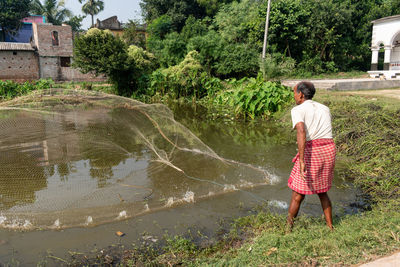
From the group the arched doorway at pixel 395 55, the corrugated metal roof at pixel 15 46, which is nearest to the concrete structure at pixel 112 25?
the corrugated metal roof at pixel 15 46

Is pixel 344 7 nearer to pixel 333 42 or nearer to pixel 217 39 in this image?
pixel 333 42

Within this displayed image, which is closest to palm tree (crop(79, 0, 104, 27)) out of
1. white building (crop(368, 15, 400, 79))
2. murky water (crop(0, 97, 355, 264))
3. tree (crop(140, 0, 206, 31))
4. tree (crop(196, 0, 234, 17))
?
tree (crop(140, 0, 206, 31))

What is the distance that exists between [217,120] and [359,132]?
5133 millimetres

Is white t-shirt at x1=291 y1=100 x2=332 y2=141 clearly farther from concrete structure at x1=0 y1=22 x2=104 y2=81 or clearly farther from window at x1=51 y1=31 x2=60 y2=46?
window at x1=51 y1=31 x2=60 y2=46

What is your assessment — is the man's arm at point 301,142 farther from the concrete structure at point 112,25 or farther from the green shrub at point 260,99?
the concrete structure at point 112,25

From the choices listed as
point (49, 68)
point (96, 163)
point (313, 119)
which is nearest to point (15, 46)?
point (49, 68)

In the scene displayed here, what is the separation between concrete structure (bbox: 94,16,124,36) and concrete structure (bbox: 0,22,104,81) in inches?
402

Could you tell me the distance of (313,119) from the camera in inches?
112

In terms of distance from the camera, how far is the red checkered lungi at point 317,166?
2.88 metres

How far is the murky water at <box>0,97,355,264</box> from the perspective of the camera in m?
3.37

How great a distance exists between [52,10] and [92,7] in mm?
4623

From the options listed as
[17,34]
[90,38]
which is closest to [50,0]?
[17,34]

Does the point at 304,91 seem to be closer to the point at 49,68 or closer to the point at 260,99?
the point at 260,99

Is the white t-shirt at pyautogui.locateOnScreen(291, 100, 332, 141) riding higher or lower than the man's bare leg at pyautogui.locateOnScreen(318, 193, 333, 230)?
higher
